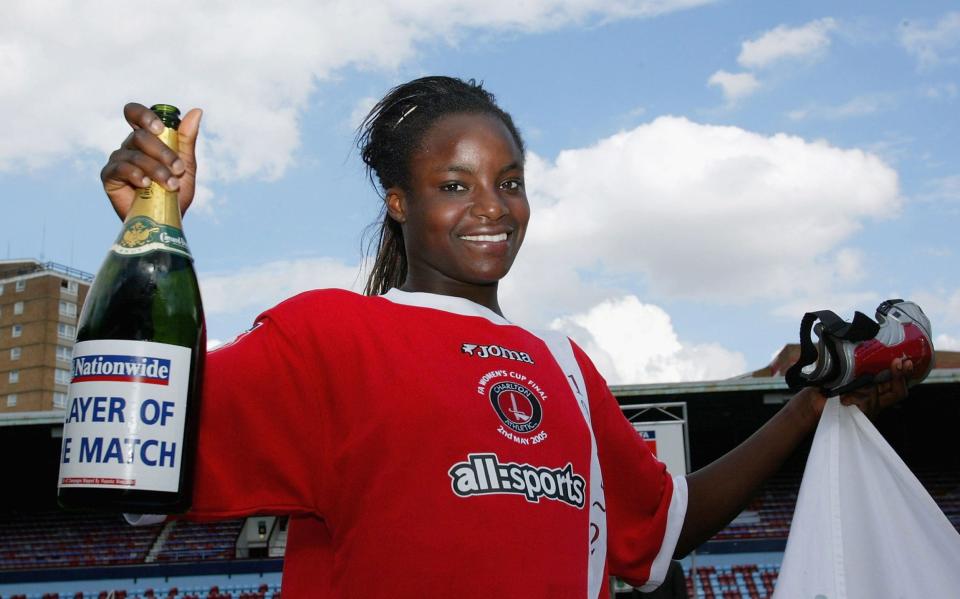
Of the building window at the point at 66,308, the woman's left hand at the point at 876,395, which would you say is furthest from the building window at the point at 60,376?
the woman's left hand at the point at 876,395

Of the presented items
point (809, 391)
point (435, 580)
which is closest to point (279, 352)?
point (435, 580)

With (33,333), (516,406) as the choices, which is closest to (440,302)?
(516,406)

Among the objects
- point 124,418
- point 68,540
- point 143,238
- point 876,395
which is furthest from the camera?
point 68,540

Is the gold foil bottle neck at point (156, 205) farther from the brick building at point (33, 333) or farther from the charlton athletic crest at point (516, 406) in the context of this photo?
the brick building at point (33, 333)

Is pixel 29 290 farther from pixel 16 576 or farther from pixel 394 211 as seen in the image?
pixel 394 211

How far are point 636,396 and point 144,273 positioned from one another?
16211 mm

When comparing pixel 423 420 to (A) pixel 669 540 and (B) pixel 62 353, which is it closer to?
(A) pixel 669 540

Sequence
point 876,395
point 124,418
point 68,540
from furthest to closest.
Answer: point 68,540, point 876,395, point 124,418

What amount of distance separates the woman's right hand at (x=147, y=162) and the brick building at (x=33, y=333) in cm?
7835

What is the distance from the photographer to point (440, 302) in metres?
1.85

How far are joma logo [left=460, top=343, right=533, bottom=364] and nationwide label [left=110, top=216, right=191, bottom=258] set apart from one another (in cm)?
55

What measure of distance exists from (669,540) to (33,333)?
80649mm

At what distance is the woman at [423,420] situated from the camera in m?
1.48

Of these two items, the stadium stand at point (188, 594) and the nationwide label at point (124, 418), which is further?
the stadium stand at point (188, 594)
